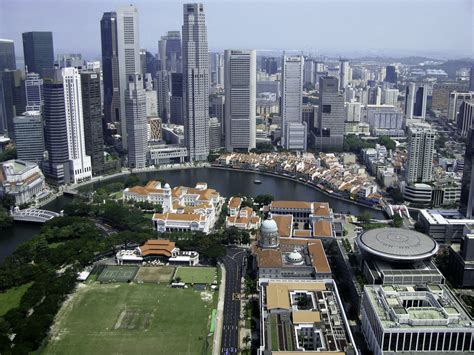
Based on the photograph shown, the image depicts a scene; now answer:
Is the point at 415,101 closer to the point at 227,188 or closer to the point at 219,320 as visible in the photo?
the point at 227,188

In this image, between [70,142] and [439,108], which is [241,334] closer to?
[70,142]

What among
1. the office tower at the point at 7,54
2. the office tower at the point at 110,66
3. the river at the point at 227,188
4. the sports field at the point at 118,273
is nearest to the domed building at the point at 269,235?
the sports field at the point at 118,273

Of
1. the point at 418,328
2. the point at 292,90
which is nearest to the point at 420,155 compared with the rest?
the point at 292,90

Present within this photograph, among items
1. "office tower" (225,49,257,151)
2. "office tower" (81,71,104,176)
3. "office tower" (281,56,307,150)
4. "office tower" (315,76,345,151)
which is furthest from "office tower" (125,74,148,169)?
"office tower" (315,76,345,151)

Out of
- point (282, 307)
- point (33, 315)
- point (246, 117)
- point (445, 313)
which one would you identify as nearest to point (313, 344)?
point (282, 307)

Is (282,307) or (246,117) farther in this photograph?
(246,117)

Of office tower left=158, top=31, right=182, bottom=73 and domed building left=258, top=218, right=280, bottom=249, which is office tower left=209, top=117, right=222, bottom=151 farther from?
office tower left=158, top=31, right=182, bottom=73
